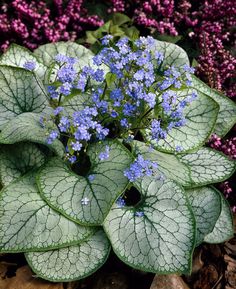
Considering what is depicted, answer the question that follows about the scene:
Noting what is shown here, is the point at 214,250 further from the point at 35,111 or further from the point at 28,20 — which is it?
the point at 28,20

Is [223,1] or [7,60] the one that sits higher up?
[223,1]

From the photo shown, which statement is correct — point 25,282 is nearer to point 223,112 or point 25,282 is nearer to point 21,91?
point 21,91

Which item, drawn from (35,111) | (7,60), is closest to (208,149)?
(35,111)

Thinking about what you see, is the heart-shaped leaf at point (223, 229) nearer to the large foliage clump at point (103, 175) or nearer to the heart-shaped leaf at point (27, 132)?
the large foliage clump at point (103, 175)

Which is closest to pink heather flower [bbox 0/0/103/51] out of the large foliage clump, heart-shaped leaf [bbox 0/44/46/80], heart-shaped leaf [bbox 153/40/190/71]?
heart-shaped leaf [bbox 0/44/46/80]

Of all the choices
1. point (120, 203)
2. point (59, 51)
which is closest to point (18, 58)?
point (59, 51)

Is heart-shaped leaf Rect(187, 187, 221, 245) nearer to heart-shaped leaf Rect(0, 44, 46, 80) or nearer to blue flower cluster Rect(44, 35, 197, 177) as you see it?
blue flower cluster Rect(44, 35, 197, 177)
